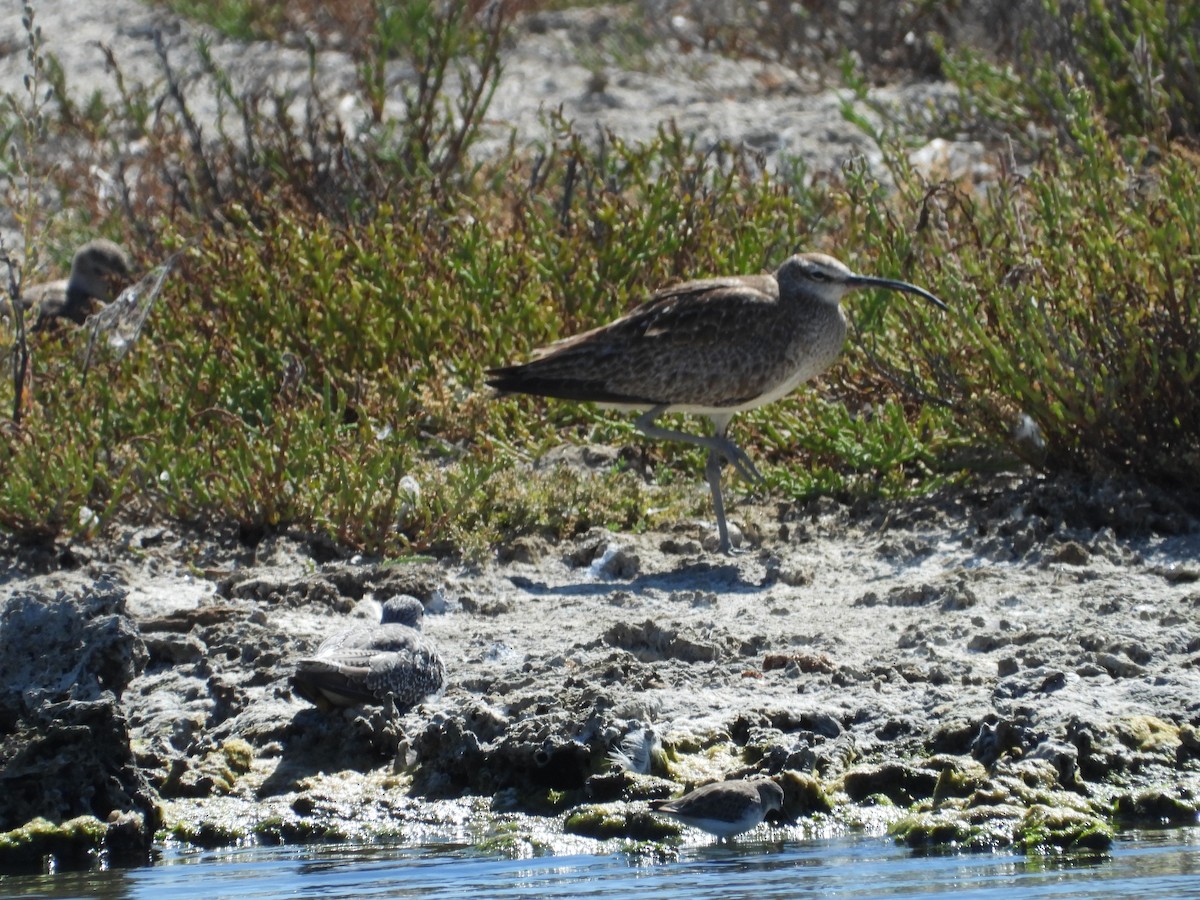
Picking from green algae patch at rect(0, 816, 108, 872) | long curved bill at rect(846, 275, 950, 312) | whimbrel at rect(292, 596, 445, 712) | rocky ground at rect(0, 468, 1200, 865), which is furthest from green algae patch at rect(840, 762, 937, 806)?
long curved bill at rect(846, 275, 950, 312)

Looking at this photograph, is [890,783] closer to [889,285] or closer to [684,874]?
[684,874]

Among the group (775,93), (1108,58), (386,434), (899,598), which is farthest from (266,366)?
(775,93)

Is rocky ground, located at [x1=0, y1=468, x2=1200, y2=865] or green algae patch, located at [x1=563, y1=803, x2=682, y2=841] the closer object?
green algae patch, located at [x1=563, y1=803, x2=682, y2=841]

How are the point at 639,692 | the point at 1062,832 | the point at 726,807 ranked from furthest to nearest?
the point at 639,692, the point at 726,807, the point at 1062,832

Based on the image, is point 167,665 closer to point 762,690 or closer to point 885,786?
point 762,690

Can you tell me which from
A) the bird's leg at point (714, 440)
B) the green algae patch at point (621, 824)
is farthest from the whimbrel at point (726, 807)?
the bird's leg at point (714, 440)

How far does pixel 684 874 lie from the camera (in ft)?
15.8

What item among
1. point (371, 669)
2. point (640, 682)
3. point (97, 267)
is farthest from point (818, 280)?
point (97, 267)

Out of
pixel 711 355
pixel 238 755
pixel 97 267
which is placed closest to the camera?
pixel 238 755

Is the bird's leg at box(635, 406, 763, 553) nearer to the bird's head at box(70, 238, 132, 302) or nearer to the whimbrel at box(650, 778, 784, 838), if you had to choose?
the whimbrel at box(650, 778, 784, 838)

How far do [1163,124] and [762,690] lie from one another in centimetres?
655

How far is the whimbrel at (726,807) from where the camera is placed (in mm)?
5137

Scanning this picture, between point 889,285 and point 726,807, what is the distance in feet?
12.3

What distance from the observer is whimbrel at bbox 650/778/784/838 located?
514 centimetres
